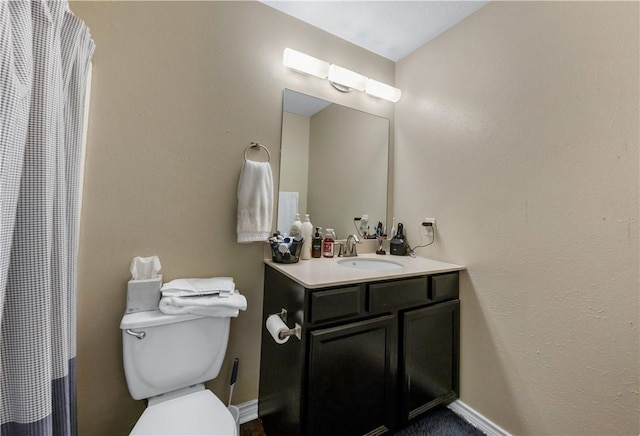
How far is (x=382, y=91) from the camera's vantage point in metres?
1.86

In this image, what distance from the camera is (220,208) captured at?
138 cm

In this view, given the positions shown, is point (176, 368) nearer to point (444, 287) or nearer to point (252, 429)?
point (252, 429)

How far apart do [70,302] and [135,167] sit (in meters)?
0.68

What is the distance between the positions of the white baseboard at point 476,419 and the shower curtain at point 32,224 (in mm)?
1740

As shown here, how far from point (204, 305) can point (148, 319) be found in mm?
215

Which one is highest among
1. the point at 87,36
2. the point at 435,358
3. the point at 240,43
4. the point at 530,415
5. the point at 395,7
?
the point at 395,7

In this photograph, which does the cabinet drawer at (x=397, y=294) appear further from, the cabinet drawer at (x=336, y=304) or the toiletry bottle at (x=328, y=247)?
the toiletry bottle at (x=328, y=247)

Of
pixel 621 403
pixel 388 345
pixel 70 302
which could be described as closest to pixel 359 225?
pixel 388 345

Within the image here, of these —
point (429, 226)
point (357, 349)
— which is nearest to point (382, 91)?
point (429, 226)

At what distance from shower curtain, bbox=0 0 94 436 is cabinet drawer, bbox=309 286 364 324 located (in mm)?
737

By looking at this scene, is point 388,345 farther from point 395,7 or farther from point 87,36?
point 395,7

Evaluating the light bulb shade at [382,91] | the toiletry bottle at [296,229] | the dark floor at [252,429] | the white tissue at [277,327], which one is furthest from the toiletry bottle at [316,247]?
the light bulb shade at [382,91]

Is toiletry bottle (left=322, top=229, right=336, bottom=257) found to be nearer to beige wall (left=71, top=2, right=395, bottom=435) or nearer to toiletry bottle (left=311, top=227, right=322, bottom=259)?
toiletry bottle (left=311, top=227, right=322, bottom=259)

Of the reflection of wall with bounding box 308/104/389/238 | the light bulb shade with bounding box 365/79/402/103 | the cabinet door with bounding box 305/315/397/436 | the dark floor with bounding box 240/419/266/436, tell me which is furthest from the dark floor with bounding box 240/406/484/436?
the light bulb shade with bounding box 365/79/402/103
